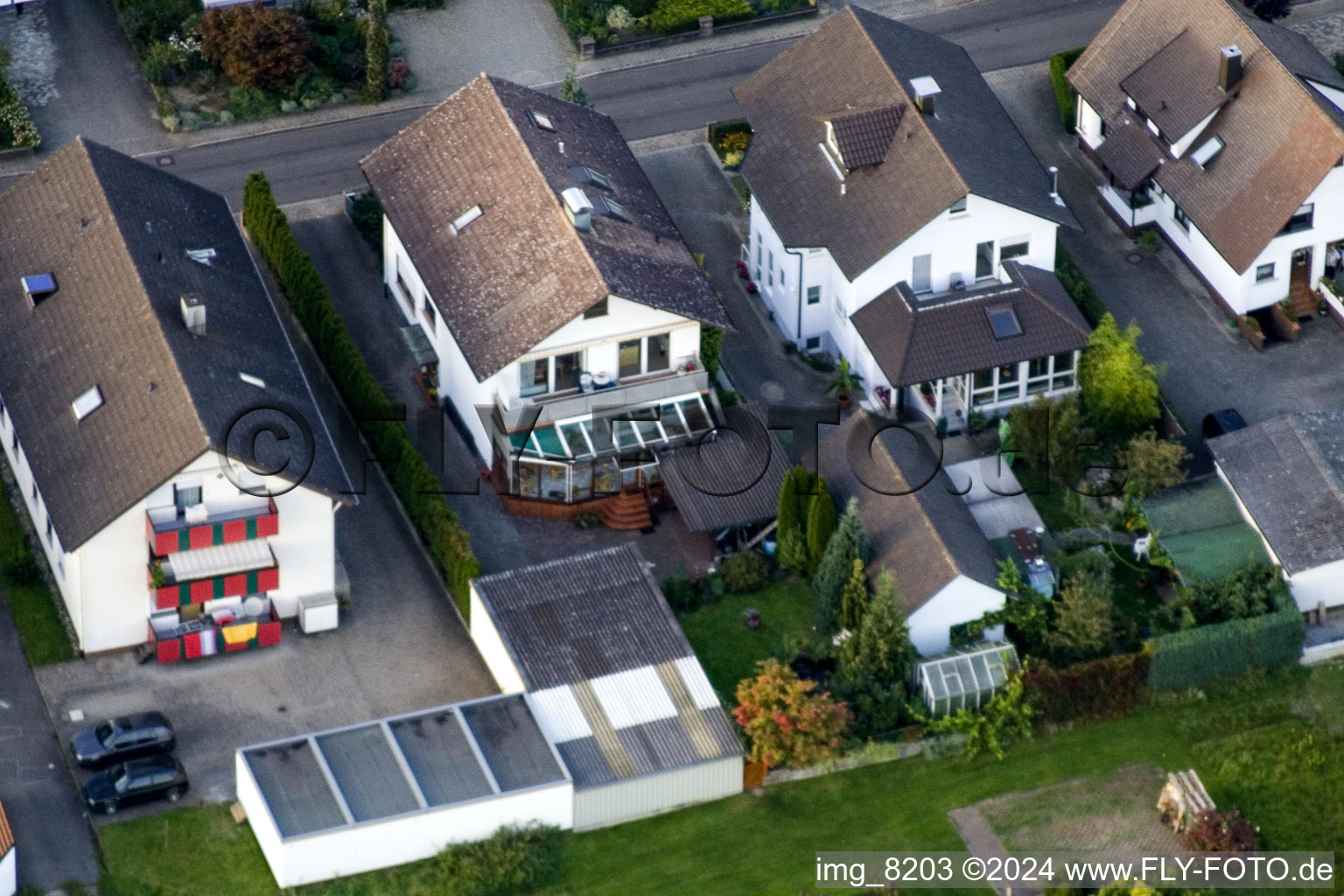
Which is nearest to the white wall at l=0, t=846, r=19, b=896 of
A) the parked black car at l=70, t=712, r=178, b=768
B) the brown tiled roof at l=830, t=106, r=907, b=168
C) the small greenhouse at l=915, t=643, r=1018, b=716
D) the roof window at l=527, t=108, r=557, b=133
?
the parked black car at l=70, t=712, r=178, b=768

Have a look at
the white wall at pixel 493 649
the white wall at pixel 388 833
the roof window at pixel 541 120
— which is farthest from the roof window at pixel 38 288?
the white wall at pixel 388 833

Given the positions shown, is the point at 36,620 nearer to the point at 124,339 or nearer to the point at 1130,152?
the point at 124,339

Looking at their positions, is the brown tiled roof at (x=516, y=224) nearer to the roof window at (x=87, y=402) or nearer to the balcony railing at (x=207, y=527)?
the balcony railing at (x=207, y=527)

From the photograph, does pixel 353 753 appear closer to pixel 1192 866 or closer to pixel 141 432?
pixel 141 432

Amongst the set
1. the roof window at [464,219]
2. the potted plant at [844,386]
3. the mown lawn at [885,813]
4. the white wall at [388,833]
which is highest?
the roof window at [464,219]

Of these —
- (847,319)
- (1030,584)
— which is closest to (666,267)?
(847,319)

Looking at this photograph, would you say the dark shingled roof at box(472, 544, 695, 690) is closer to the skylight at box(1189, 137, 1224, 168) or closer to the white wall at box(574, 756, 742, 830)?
the white wall at box(574, 756, 742, 830)
